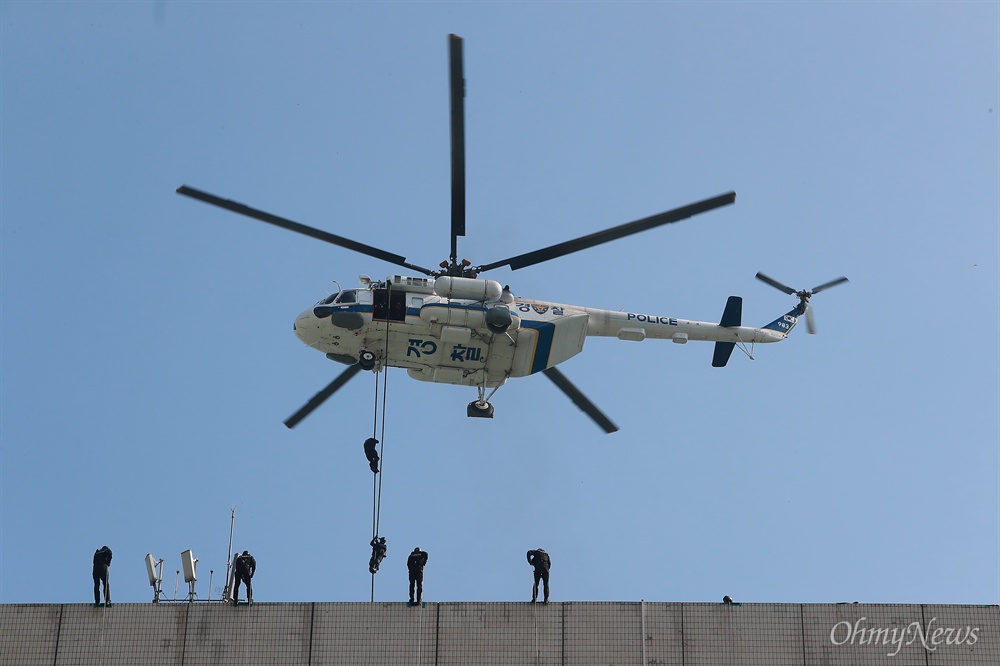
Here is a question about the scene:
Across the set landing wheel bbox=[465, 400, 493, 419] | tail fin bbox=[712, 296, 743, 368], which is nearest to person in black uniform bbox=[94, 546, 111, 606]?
landing wheel bbox=[465, 400, 493, 419]

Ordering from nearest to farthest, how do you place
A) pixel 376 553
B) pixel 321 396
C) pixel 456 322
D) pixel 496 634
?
1. pixel 496 634
2. pixel 376 553
3. pixel 456 322
4. pixel 321 396

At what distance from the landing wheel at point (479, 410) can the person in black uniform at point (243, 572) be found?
24.4 ft

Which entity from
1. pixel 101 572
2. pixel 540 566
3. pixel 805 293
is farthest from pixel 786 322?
pixel 101 572

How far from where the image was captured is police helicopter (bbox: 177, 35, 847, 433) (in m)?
26.7

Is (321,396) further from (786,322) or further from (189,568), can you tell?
(786,322)

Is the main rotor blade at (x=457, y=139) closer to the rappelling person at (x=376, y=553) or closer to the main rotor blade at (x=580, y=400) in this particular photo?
Answer: the main rotor blade at (x=580, y=400)

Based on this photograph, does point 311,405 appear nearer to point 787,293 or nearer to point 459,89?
point 459,89

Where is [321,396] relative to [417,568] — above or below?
above

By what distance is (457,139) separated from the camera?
25.3m

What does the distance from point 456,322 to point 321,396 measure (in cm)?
453

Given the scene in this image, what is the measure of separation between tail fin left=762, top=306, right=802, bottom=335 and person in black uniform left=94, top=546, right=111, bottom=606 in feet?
59.7

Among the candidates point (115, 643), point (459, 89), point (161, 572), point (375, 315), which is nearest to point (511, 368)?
point (375, 315)

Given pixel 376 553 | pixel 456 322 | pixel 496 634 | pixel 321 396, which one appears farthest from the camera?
pixel 321 396

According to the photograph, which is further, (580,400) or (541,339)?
(580,400)
